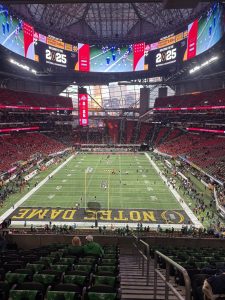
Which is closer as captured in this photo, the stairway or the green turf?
the stairway

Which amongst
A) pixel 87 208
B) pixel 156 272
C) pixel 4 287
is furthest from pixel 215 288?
pixel 87 208

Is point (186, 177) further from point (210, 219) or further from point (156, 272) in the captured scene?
point (156, 272)

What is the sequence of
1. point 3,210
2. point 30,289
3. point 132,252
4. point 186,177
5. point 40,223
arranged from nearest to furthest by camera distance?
point 30,289 → point 132,252 → point 40,223 → point 3,210 → point 186,177

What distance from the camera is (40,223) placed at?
3056 cm

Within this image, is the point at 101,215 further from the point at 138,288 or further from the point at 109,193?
the point at 138,288

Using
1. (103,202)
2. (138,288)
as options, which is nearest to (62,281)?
→ (138,288)

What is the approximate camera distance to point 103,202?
37.2 meters

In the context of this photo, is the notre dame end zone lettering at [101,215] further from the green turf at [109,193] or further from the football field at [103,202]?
the green turf at [109,193]

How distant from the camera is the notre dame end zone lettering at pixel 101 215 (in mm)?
31516

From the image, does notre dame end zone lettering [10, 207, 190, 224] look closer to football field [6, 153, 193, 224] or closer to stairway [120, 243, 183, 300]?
football field [6, 153, 193, 224]

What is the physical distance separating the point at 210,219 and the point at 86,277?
27.4 m

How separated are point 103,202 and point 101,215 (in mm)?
4328

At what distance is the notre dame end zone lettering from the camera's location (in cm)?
3152

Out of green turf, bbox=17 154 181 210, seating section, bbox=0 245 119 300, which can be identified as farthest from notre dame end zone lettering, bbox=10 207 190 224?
seating section, bbox=0 245 119 300
